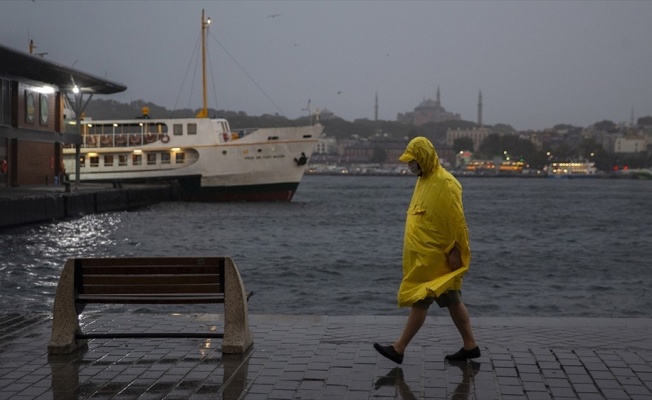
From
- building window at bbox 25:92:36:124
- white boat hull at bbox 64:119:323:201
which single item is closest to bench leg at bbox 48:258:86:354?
building window at bbox 25:92:36:124

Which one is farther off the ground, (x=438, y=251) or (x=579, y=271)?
(x=438, y=251)

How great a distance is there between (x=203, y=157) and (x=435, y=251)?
154 feet

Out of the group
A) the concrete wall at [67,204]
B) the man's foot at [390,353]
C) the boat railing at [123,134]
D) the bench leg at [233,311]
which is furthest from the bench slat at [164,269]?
the boat railing at [123,134]

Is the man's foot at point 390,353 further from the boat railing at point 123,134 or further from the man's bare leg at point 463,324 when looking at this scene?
the boat railing at point 123,134

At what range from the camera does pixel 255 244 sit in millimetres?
27266

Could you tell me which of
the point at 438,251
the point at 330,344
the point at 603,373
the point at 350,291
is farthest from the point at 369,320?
the point at 350,291

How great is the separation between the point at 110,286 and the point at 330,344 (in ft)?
5.45

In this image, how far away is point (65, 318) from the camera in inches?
274

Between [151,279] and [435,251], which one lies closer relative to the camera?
[435,251]

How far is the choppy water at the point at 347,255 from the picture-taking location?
14.5 m

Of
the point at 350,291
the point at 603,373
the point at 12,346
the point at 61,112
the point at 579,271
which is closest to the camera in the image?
the point at 603,373

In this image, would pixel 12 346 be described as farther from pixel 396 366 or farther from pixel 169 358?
pixel 396 366

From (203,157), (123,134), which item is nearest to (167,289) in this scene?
(203,157)

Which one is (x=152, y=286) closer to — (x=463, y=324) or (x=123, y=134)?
(x=463, y=324)
